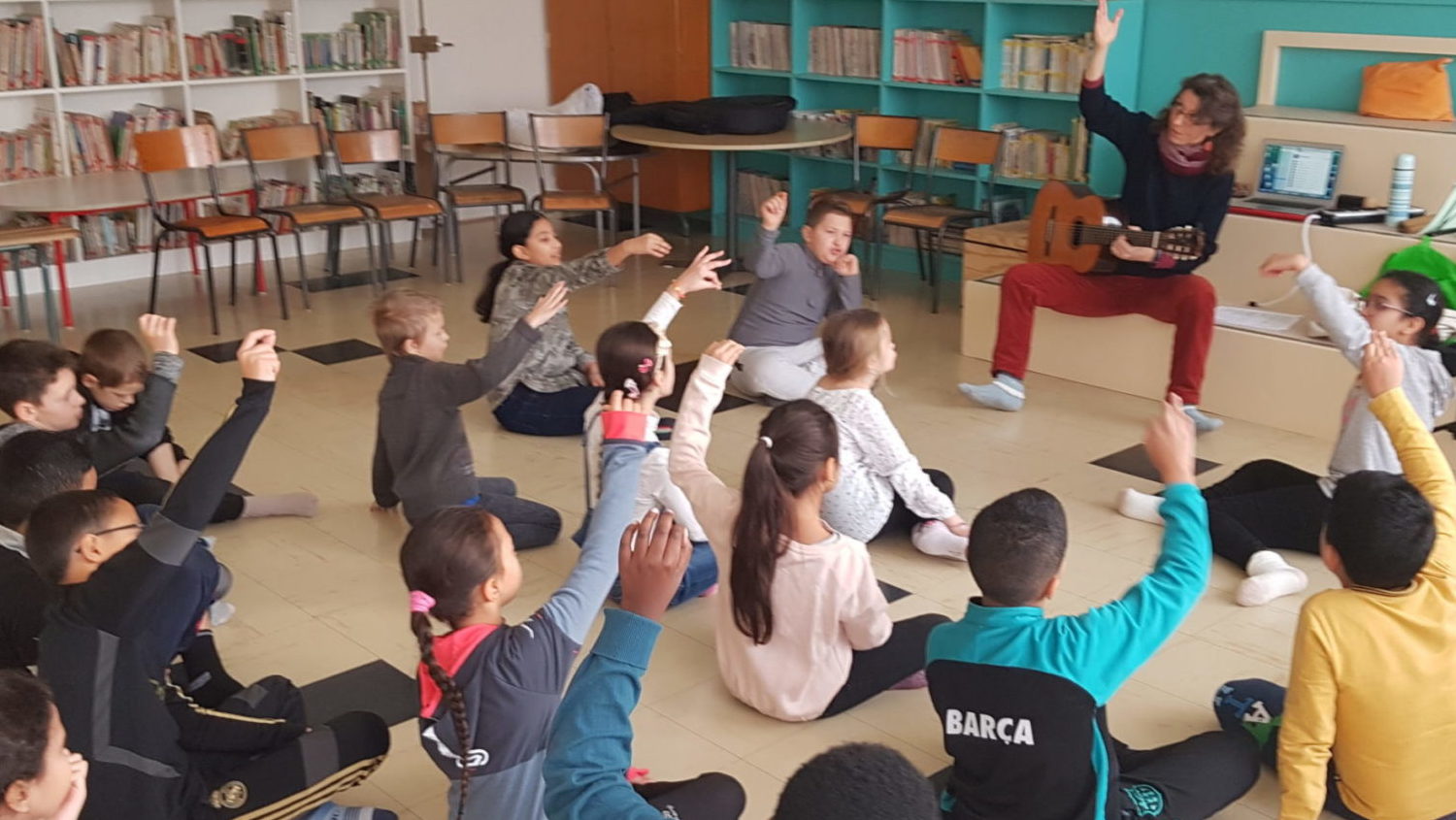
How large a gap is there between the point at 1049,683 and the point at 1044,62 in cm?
494

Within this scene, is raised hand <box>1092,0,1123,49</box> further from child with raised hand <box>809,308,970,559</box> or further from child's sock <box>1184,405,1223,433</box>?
child with raised hand <box>809,308,970,559</box>

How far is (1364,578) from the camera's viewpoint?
2205 mm

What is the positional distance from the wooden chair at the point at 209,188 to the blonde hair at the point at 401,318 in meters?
2.79

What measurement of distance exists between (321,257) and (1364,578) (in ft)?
21.5

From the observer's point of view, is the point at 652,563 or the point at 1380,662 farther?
the point at 1380,662

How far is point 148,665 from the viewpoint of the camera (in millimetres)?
2189

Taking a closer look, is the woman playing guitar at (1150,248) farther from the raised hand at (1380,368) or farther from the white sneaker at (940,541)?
the raised hand at (1380,368)

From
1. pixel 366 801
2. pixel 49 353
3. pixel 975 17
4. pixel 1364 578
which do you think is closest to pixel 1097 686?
pixel 1364 578

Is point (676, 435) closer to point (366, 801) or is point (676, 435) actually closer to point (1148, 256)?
point (366, 801)

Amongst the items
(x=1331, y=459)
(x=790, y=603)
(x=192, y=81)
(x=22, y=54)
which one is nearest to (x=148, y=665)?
(x=790, y=603)

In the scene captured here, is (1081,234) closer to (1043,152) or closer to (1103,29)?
(1103,29)

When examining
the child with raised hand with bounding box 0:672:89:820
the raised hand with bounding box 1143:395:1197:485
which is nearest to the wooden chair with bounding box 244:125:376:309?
the child with raised hand with bounding box 0:672:89:820

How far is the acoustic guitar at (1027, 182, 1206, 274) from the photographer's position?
475 cm

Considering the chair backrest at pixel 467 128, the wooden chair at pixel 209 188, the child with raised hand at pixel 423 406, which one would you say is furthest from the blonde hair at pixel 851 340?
the chair backrest at pixel 467 128
